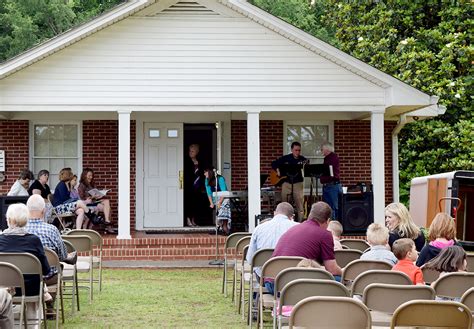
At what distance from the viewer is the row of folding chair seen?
642 cm

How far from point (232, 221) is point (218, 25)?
421 cm

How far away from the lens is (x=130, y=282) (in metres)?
14.4

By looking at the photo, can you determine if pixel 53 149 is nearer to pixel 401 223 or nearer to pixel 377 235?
pixel 401 223

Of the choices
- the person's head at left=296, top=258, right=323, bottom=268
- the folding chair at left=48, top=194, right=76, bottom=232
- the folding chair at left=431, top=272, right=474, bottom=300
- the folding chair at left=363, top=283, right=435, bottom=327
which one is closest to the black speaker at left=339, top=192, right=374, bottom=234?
the folding chair at left=48, top=194, right=76, bottom=232

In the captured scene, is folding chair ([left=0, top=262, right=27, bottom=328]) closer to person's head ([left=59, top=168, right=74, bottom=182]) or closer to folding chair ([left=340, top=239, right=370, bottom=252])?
folding chair ([left=340, top=239, right=370, bottom=252])

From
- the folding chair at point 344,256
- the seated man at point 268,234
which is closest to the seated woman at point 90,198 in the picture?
the seated man at point 268,234

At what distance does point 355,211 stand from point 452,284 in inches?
397

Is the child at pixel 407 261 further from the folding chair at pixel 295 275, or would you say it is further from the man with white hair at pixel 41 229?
the man with white hair at pixel 41 229

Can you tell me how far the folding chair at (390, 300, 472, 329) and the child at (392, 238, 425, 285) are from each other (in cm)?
174

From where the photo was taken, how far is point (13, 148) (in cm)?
1980

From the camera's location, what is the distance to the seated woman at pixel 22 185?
18.0 metres

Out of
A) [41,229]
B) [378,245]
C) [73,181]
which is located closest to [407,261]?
[378,245]

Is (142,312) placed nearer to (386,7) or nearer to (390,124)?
(390,124)

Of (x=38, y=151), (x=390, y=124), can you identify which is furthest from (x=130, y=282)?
(x=390, y=124)
